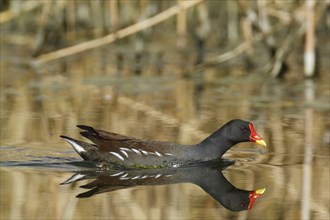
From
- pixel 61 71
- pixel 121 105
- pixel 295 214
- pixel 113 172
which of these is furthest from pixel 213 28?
pixel 295 214

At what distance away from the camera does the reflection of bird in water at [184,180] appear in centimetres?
816

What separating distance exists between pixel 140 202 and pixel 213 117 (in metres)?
4.63

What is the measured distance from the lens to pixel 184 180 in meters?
8.89

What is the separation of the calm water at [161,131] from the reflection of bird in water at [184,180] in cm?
9

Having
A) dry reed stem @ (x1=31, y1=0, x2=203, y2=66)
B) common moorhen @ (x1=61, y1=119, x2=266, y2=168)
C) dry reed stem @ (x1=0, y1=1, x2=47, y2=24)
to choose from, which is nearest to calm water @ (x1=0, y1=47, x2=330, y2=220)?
common moorhen @ (x1=61, y1=119, x2=266, y2=168)

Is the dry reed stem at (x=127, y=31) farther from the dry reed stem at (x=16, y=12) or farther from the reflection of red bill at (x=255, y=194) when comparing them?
the reflection of red bill at (x=255, y=194)

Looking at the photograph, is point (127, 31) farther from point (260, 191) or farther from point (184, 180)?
point (260, 191)

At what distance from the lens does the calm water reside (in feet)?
25.5

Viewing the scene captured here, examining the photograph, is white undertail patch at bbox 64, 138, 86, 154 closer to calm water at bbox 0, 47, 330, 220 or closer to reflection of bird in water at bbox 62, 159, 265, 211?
calm water at bbox 0, 47, 330, 220

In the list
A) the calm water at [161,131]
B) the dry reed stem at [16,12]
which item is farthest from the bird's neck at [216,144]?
the dry reed stem at [16,12]

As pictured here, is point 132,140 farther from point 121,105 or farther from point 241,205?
point 121,105

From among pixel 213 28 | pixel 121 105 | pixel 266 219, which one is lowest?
pixel 266 219

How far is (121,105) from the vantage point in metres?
13.3

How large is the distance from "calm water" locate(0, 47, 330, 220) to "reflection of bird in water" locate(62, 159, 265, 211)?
0.09 meters
